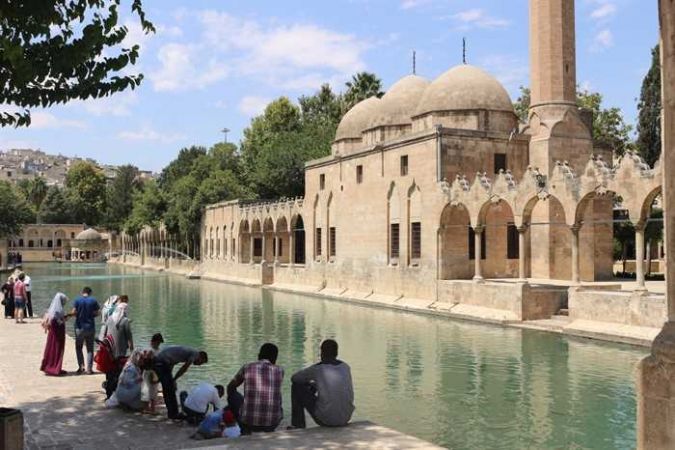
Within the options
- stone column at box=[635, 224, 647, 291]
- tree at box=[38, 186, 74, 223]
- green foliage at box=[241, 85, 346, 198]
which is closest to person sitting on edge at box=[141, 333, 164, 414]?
stone column at box=[635, 224, 647, 291]

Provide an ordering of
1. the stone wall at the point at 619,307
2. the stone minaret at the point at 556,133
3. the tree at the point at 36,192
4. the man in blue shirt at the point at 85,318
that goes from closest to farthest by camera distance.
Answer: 1. the man in blue shirt at the point at 85,318
2. the stone wall at the point at 619,307
3. the stone minaret at the point at 556,133
4. the tree at the point at 36,192

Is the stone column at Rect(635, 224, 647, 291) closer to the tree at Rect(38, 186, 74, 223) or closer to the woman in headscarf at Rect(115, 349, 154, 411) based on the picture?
the woman in headscarf at Rect(115, 349, 154, 411)

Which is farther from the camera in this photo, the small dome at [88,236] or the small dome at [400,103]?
the small dome at [88,236]

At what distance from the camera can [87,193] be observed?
3989 inches

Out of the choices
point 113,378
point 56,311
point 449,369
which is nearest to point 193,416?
point 113,378

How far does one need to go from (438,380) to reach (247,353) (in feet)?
15.4

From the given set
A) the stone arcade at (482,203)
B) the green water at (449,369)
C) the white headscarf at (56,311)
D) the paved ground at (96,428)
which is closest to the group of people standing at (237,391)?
the paved ground at (96,428)

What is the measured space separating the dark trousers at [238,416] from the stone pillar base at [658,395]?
4.16 metres

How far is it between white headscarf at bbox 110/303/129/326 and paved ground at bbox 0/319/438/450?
98 cm

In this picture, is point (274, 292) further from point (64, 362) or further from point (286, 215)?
point (64, 362)

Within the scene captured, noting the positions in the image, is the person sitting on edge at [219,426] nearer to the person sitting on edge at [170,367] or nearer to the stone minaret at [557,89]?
the person sitting on edge at [170,367]

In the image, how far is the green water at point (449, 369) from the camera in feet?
28.9

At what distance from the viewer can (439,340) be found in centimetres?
1658

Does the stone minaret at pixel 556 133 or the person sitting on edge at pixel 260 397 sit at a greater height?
the stone minaret at pixel 556 133
